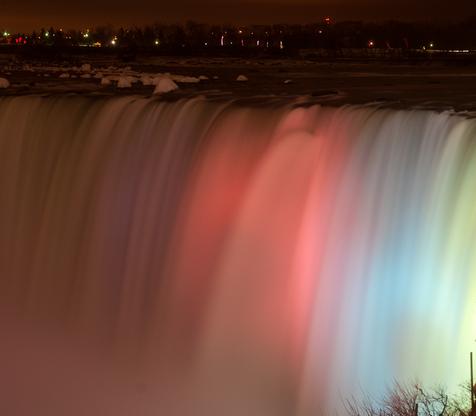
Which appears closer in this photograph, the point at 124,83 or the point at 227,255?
the point at 227,255

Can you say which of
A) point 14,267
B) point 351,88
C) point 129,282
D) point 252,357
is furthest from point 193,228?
point 351,88

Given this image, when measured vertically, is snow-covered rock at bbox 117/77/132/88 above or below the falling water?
above

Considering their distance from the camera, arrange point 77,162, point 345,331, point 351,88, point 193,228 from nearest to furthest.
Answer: point 345,331 → point 193,228 → point 77,162 → point 351,88

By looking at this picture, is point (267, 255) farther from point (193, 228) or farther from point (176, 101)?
point (176, 101)

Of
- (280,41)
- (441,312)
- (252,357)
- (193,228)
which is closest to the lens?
(441,312)

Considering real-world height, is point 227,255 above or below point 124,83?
below

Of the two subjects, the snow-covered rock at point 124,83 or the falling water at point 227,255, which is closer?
the falling water at point 227,255

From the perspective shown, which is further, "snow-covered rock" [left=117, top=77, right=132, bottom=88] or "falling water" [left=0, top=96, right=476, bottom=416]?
"snow-covered rock" [left=117, top=77, right=132, bottom=88]

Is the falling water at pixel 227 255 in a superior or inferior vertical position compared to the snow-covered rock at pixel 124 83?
inferior
